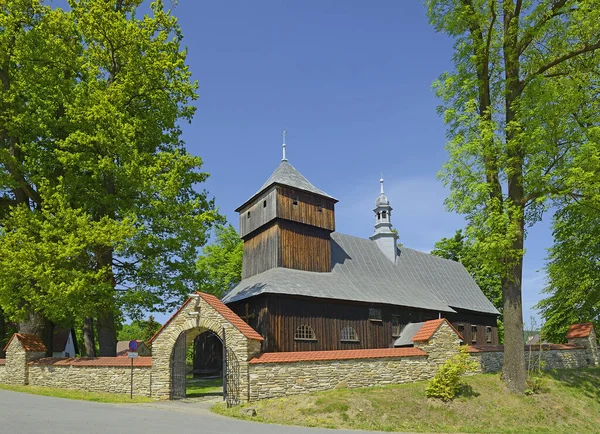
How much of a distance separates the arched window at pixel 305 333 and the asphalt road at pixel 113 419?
7.60 m

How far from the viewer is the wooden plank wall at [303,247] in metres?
25.7

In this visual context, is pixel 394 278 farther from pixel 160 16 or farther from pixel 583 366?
pixel 160 16

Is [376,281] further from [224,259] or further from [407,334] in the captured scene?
[224,259]

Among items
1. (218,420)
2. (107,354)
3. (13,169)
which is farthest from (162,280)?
(218,420)

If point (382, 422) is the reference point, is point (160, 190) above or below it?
above

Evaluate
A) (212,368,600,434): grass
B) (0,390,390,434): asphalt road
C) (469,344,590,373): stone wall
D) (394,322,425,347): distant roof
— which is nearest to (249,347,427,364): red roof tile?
(212,368,600,434): grass

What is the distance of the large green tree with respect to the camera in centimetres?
2016

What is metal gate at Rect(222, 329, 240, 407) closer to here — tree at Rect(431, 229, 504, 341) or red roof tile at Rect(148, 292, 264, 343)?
red roof tile at Rect(148, 292, 264, 343)

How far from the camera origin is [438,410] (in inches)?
626

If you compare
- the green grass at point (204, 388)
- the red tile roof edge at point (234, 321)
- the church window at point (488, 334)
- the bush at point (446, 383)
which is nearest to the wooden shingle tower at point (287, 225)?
the green grass at point (204, 388)

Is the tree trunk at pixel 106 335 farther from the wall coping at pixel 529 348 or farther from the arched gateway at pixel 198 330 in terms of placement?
the wall coping at pixel 529 348

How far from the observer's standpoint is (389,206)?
35625 mm

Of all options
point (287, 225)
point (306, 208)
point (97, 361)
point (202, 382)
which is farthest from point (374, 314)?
point (97, 361)

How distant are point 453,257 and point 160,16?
1492 inches
